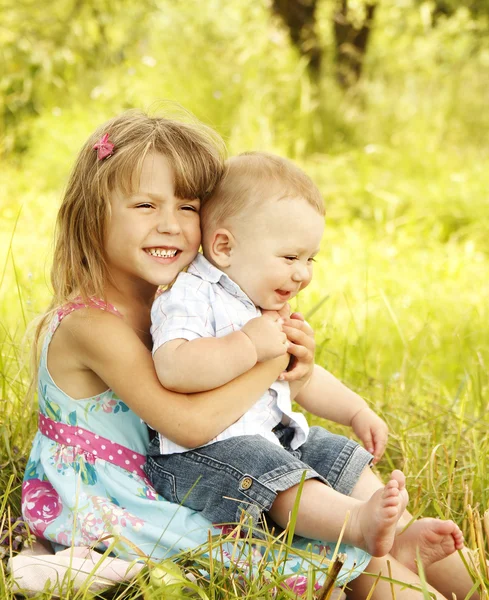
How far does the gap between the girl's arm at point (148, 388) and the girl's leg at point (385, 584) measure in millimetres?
473

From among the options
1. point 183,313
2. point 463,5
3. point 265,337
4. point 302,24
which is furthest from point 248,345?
point 463,5

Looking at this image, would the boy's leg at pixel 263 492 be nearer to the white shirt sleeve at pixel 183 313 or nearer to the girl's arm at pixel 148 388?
the girl's arm at pixel 148 388

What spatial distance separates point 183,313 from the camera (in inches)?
73.4

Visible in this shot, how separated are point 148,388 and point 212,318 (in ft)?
0.77

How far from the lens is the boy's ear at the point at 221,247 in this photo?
6.46 feet

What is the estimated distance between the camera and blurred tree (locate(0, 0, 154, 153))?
6961mm

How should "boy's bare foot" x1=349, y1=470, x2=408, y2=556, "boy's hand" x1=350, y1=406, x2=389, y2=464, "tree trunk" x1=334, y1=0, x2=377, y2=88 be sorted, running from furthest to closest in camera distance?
"tree trunk" x1=334, y1=0, x2=377, y2=88 < "boy's hand" x1=350, y1=406, x2=389, y2=464 < "boy's bare foot" x1=349, y1=470, x2=408, y2=556

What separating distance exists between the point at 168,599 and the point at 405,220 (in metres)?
4.27

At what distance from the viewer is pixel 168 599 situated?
1.54 meters

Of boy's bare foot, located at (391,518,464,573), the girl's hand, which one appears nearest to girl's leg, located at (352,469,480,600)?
boy's bare foot, located at (391,518,464,573)

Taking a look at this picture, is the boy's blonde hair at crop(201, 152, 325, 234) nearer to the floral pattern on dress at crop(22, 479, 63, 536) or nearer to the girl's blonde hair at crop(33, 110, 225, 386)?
the girl's blonde hair at crop(33, 110, 225, 386)

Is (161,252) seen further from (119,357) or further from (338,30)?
(338,30)

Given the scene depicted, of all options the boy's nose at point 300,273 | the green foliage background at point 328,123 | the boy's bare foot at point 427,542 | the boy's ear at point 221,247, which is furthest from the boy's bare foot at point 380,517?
the green foliage background at point 328,123

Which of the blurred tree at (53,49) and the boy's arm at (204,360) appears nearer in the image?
the boy's arm at (204,360)
